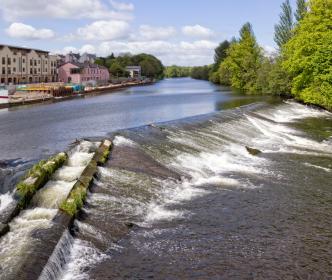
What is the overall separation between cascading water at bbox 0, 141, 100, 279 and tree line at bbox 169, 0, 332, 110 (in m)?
33.4

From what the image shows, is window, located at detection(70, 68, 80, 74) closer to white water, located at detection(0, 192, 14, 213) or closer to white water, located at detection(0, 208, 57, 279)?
white water, located at detection(0, 192, 14, 213)

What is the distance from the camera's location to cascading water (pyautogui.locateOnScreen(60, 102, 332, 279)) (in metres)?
12.2

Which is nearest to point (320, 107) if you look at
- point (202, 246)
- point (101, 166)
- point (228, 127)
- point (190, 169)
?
point (228, 127)

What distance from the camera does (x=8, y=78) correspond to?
334 feet

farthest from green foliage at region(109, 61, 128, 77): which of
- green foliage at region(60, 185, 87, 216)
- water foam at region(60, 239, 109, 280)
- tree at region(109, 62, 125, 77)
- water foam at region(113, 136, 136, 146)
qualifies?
water foam at region(60, 239, 109, 280)

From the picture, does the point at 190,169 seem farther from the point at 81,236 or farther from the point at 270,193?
the point at 81,236

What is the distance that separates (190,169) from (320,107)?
35608mm

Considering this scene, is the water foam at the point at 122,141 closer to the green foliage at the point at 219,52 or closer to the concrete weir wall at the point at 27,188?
the concrete weir wall at the point at 27,188

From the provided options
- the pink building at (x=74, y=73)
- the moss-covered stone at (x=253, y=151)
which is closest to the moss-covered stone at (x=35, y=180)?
the moss-covered stone at (x=253, y=151)

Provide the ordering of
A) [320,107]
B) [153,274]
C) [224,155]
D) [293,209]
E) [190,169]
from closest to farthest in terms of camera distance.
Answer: [153,274], [293,209], [190,169], [224,155], [320,107]

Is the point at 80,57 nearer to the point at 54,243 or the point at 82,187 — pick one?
the point at 82,187

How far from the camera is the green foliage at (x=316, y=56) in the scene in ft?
146

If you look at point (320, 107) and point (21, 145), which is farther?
point (320, 107)

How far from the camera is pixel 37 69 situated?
116 meters
